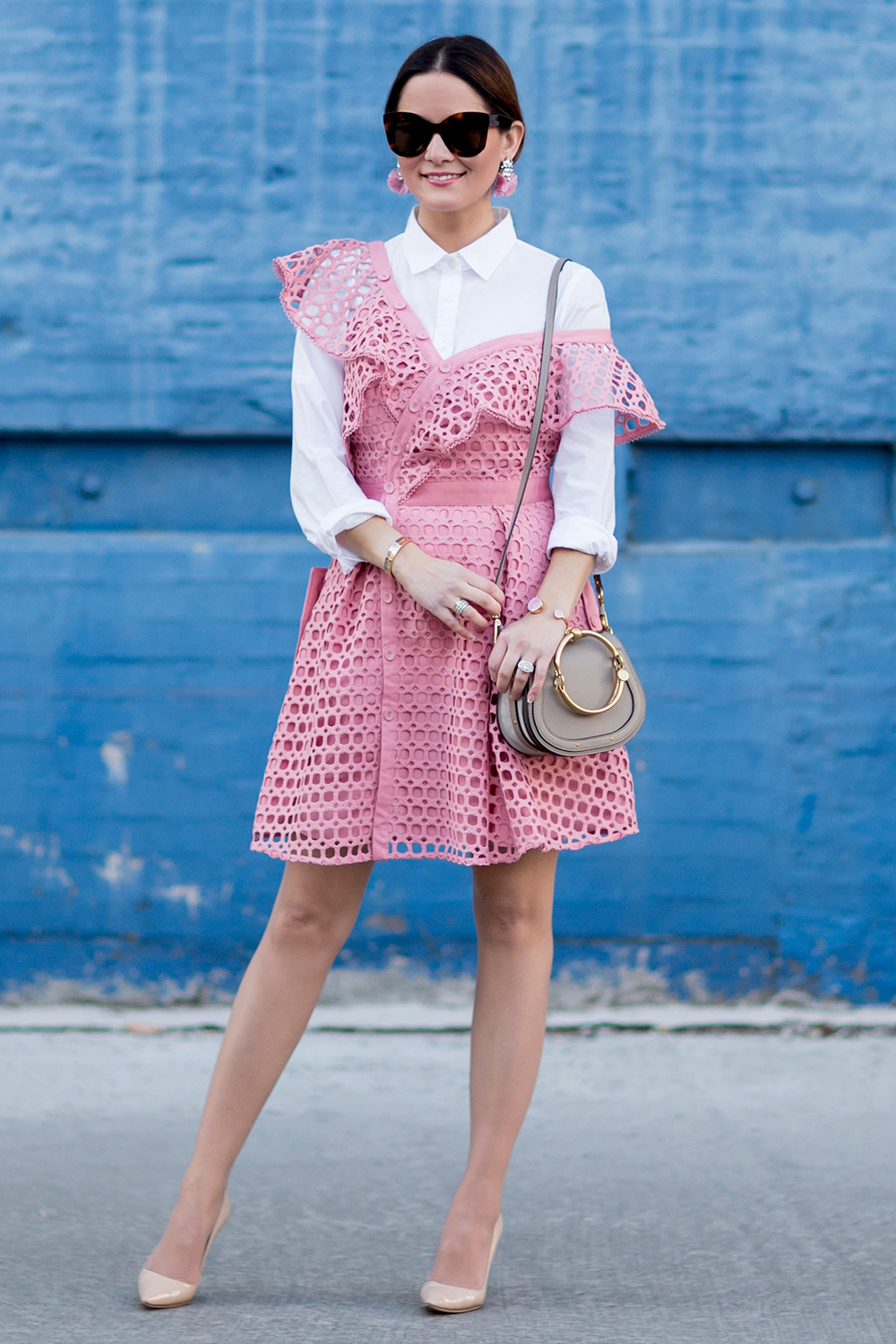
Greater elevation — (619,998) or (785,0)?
(785,0)

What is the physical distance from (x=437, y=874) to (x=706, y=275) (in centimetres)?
167

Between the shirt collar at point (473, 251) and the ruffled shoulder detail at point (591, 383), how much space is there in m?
0.16

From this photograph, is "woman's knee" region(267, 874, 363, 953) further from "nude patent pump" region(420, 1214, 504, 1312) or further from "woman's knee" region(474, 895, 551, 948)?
"nude patent pump" region(420, 1214, 504, 1312)

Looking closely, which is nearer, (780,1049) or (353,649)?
(353,649)

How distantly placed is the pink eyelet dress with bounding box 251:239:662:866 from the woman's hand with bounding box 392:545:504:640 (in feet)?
0.20

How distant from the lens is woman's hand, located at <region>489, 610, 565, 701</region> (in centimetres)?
217

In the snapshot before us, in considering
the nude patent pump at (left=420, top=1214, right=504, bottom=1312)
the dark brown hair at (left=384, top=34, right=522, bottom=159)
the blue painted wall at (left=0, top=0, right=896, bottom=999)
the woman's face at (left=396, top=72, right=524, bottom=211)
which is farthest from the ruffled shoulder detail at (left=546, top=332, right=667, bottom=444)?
the blue painted wall at (left=0, top=0, right=896, bottom=999)

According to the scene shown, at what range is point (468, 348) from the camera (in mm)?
2207

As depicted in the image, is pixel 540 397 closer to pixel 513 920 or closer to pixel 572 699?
pixel 572 699

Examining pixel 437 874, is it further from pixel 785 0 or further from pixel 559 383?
pixel 785 0

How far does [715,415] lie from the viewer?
372 cm

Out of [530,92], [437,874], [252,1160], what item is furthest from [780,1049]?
[530,92]

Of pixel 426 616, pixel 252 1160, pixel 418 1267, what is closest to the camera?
pixel 426 616

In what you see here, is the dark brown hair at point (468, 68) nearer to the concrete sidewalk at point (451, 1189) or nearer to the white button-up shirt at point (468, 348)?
the white button-up shirt at point (468, 348)
